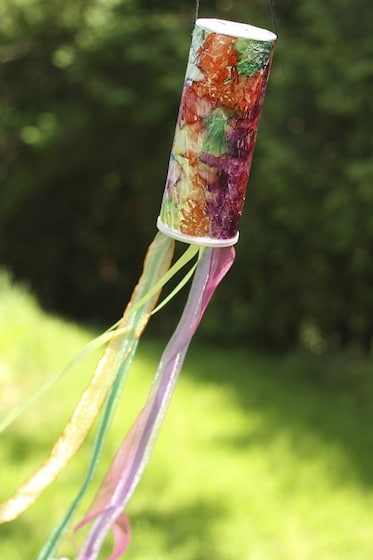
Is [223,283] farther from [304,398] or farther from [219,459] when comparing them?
[219,459]

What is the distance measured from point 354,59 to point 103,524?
407 cm

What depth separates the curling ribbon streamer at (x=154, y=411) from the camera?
4.74 ft

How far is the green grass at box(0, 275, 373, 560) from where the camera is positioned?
2900mm

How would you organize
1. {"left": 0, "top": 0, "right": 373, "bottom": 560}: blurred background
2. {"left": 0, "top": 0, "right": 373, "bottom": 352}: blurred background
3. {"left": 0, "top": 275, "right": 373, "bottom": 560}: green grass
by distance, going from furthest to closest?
{"left": 0, "top": 0, "right": 373, "bottom": 352}: blurred background → {"left": 0, "top": 0, "right": 373, "bottom": 560}: blurred background → {"left": 0, "top": 275, "right": 373, "bottom": 560}: green grass

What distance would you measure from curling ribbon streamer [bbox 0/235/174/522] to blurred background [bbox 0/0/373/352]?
3.41 m

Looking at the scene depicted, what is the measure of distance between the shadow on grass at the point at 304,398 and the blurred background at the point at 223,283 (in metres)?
0.02

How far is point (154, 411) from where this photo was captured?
1.46 meters

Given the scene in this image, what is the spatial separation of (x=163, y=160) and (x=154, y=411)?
686 cm

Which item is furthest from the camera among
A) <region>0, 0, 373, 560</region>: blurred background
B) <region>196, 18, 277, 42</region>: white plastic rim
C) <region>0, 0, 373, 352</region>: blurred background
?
<region>0, 0, 373, 352</region>: blurred background

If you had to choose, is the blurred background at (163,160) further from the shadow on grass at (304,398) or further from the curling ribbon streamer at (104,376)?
the curling ribbon streamer at (104,376)

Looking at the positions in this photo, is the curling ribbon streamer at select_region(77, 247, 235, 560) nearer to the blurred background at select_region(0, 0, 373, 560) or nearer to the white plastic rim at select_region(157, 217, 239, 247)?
the white plastic rim at select_region(157, 217, 239, 247)

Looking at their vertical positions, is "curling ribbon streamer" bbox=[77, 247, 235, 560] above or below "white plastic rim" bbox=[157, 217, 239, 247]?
below

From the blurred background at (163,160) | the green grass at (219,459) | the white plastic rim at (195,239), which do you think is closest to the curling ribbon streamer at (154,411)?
the white plastic rim at (195,239)

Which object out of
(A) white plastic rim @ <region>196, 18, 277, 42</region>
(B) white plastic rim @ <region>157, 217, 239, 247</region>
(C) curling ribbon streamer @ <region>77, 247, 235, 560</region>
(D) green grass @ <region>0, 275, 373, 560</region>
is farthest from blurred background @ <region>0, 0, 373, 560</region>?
(A) white plastic rim @ <region>196, 18, 277, 42</region>
